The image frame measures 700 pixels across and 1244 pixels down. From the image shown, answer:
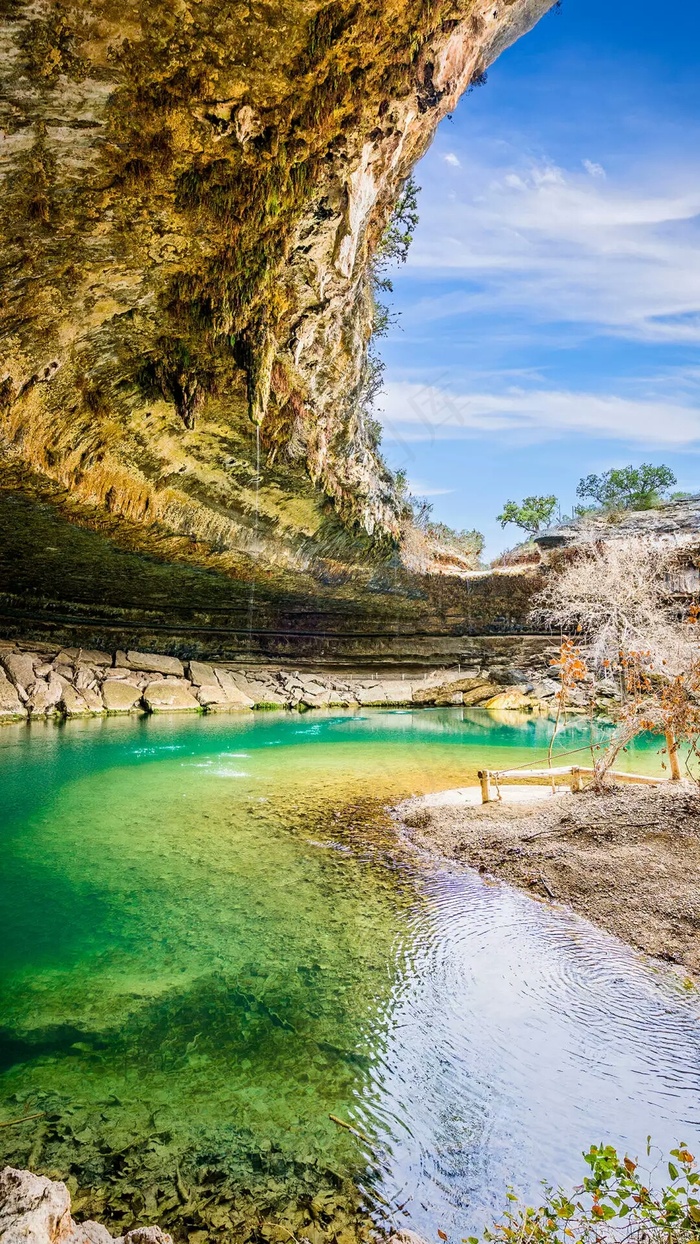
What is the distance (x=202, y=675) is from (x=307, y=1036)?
18.7 m

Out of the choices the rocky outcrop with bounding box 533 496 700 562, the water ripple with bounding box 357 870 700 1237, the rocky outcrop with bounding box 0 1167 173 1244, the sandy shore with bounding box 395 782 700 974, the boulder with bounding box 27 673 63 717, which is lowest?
the water ripple with bounding box 357 870 700 1237

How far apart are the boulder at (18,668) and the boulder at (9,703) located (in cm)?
22

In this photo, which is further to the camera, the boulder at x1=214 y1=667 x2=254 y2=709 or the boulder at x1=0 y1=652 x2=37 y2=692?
the boulder at x1=214 y1=667 x2=254 y2=709

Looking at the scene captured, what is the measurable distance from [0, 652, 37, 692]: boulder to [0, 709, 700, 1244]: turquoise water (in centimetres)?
1086

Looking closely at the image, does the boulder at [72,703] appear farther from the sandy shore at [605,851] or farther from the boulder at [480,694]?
the boulder at [480,694]

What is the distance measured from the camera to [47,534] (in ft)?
43.8

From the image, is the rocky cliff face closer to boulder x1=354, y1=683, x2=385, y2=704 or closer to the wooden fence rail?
the wooden fence rail

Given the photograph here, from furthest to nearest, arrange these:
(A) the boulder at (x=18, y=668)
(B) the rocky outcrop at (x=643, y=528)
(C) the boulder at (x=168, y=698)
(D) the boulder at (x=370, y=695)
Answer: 1. (D) the boulder at (x=370, y=695)
2. (C) the boulder at (x=168, y=698)
3. (B) the rocky outcrop at (x=643, y=528)
4. (A) the boulder at (x=18, y=668)

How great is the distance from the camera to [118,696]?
1875 centimetres

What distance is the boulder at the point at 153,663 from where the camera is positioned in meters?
20.2

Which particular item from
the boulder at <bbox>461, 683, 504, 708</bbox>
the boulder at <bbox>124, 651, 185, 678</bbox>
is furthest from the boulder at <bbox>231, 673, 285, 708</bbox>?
the boulder at <bbox>461, 683, 504, 708</bbox>

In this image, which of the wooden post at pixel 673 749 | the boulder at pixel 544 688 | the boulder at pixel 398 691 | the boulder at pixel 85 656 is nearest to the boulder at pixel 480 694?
the boulder at pixel 544 688

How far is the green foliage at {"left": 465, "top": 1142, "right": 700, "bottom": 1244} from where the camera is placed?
1710 millimetres

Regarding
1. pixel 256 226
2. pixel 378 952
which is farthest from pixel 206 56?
pixel 378 952
